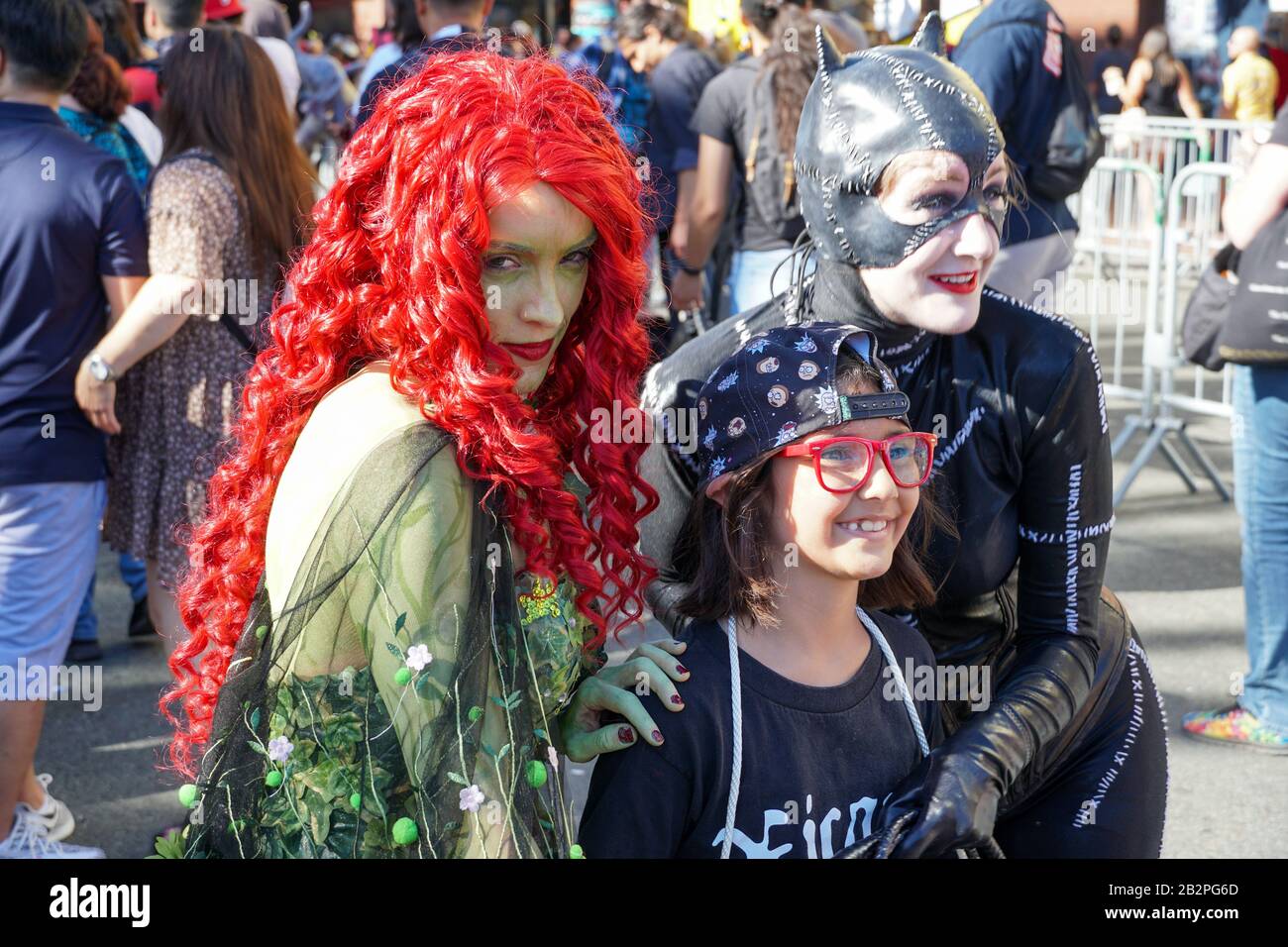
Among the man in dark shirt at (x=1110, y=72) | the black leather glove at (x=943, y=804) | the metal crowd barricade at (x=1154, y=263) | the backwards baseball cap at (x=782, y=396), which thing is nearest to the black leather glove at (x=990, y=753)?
the black leather glove at (x=943, y=804)

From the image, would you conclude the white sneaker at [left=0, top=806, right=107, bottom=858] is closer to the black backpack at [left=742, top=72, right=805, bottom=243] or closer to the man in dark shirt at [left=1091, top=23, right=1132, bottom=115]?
the black backpack at [left=742, top=72, right=805, bottom=243]

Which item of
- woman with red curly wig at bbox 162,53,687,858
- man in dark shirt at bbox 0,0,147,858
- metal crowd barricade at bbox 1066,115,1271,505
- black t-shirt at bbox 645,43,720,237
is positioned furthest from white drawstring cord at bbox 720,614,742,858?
Result: black t-shirt at bbox 645,43,720,237

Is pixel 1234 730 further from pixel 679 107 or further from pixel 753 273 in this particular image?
pixel 679 107

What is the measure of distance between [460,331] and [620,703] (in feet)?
1.83

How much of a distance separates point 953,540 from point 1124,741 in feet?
1.57

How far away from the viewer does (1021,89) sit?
4965 mm

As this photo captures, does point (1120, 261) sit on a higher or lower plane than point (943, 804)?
lower

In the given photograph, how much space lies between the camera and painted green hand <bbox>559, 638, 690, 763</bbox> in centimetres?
202

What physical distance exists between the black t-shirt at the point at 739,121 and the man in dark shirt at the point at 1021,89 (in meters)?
1.25

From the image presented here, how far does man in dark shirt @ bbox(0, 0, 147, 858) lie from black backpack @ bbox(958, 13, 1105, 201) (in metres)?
3.00

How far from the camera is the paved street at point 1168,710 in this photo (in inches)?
163

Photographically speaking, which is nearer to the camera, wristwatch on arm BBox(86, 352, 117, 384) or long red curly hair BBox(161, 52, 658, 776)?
long red curly hair BBox(161, 52, 658, 776)

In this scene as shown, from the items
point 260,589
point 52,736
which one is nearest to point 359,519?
point 260,589

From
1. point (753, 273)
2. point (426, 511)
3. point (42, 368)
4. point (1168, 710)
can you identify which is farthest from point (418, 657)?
point (753, 273)
